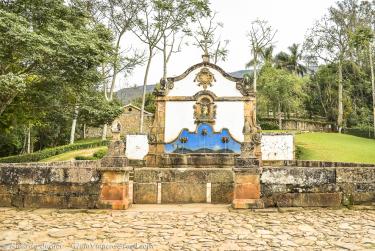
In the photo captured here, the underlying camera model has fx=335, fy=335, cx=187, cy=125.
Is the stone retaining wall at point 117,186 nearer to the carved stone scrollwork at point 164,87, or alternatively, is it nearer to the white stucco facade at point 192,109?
the white stucco facade at point 192,109

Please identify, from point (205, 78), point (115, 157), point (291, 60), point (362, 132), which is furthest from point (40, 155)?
point (291, 60)

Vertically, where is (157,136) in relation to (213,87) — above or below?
below

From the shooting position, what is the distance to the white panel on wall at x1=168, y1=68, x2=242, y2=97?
48.0 feet

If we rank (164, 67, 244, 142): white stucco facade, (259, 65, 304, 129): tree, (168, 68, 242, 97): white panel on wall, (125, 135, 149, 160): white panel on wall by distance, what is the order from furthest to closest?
(259, 65, 304, 129): tree, (125, 135, 149, 160): white panel on wall, (168, 68, 242, 97): white panel on wall, (164, 67, 244, 142): white stucco facade

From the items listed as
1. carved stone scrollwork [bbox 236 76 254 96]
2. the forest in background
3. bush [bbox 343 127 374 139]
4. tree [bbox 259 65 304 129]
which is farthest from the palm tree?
carved stone scrollwork [bbox 236 76 254 96]

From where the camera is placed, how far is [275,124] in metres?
36.4

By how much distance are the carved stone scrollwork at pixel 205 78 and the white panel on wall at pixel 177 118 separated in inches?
38.6

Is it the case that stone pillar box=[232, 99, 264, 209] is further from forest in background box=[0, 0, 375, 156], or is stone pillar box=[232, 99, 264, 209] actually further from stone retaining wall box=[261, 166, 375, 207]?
forest in background box=[0, 0, 375, 156]

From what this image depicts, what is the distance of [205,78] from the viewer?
14.7m

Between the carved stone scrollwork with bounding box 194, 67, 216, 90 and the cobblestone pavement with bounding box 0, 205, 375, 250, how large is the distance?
8599 millimetres

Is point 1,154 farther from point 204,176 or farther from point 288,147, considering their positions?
point 204,176

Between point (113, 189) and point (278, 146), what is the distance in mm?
14131

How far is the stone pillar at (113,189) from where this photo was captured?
264 inches

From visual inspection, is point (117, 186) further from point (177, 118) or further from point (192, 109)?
point (192, 109)
